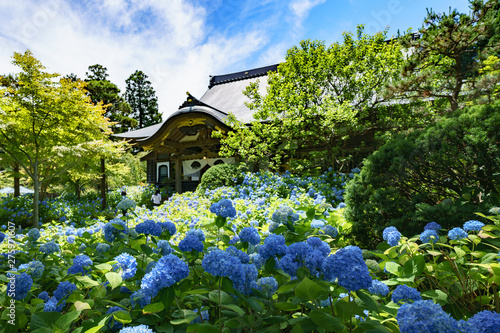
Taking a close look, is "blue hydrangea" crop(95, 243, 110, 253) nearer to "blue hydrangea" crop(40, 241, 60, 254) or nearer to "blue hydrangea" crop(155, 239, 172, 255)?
"blue hydrangea" crop(40, 241, 60, 254)

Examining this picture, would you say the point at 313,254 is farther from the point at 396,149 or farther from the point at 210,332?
the point at 396,149

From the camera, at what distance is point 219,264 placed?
112cm

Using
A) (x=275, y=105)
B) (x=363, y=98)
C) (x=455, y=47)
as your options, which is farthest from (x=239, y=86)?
(x=455, y=47)

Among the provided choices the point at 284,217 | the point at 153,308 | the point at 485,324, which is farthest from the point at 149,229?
the point at 485,324

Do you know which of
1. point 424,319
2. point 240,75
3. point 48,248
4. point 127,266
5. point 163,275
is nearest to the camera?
point 424,319

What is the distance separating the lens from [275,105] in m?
9.76

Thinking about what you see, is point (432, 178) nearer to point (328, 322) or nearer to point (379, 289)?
point (379, 289)

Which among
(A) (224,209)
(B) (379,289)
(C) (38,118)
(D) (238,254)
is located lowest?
(B) (379,289)

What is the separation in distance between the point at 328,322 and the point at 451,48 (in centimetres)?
681

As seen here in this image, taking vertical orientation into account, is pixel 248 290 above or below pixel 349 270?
below

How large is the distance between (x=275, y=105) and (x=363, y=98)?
9.95ft

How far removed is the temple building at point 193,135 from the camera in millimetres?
11719

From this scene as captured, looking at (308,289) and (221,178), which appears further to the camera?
(221,178)

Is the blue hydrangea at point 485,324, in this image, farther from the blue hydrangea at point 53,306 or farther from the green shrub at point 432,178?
the green shrub at point 432,178
